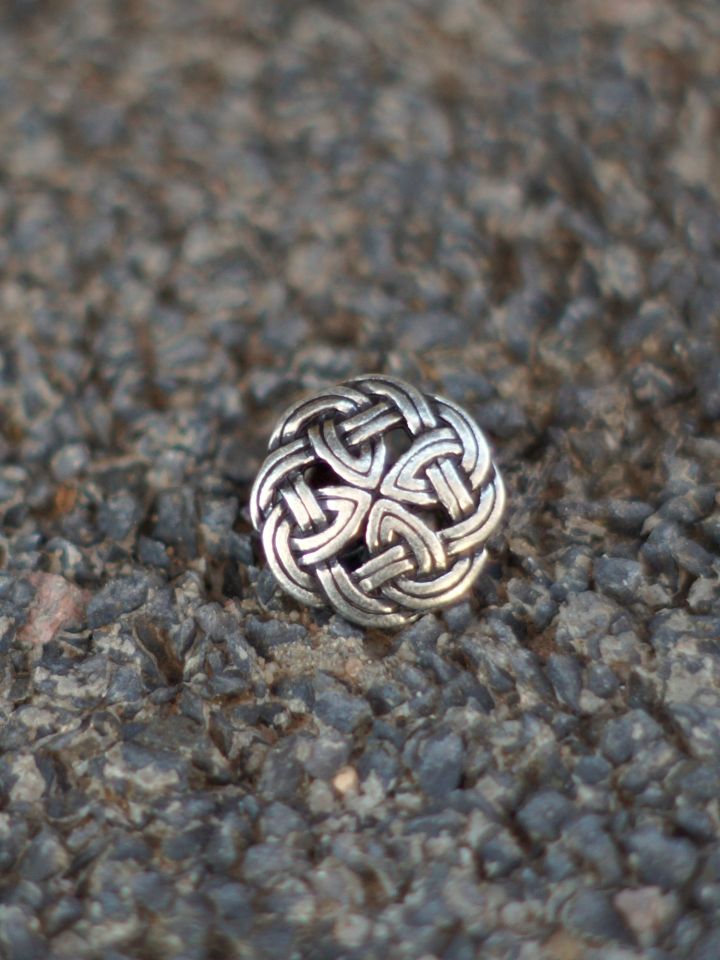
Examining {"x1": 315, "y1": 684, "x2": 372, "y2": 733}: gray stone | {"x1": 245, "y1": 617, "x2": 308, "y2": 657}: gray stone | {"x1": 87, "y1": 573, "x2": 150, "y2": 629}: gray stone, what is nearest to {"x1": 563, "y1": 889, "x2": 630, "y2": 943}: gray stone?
{"x1": 315, "y1": 684, "x2": 372, "y2": 733}: gray stone

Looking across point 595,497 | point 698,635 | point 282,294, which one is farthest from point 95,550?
point 698,635

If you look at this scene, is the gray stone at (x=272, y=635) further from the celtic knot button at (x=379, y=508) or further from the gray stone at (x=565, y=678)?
the gray stone at (x=565, y=678)

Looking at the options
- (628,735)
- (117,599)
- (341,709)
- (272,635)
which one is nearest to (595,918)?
(628,735)

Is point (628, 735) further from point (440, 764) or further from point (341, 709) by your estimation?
point (341, 709)

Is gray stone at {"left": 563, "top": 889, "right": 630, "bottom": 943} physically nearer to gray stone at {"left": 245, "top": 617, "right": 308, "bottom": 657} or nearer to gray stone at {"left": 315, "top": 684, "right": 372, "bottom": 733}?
gray stone at {"left": 315, "top": 684, "right": 372, "bottom": 733}

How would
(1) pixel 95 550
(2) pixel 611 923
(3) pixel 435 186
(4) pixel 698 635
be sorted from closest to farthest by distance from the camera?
(2) pixel 611 923, (4) pixel 698 635, (1) pixel 95 550, (3) pixel 435 186

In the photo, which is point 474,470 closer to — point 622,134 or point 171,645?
point 171,645

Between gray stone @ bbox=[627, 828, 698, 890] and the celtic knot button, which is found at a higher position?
the celtic knot button
